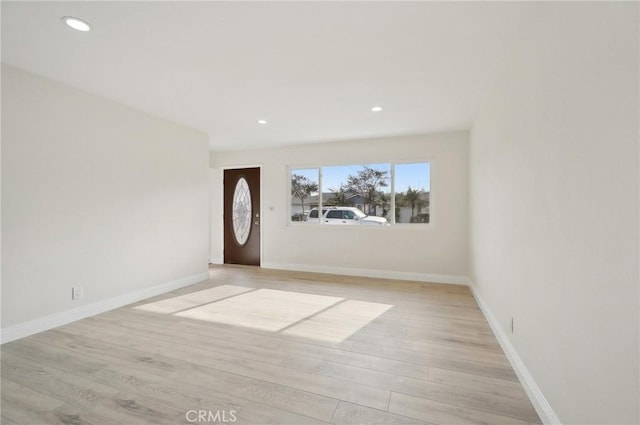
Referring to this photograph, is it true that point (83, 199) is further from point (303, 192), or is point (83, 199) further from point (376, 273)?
point (376, 273)

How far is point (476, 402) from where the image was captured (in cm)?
175

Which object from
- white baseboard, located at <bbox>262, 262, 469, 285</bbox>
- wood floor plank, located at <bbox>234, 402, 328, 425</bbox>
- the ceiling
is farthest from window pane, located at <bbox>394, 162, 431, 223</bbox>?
wood floor plank, located at <bbox>234, 402, 328, 425</bbox>

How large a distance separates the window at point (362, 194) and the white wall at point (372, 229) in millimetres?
153

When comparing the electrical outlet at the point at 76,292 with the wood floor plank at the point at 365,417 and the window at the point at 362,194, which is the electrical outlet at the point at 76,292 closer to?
the wood floor plank at the point at 365,417

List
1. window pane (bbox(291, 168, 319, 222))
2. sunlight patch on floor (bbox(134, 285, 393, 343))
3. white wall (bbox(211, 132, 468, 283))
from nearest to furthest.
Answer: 1. sunlight patch on floor (bbox(134, 285, 393, 343))
2. white wall (bbox(211, 132, 468, 283))
3. window pane (bbox(291, 168, 319, 222))

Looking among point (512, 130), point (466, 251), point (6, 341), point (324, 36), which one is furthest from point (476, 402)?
point (6, 341)

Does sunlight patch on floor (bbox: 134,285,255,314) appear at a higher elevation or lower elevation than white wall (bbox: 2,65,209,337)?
lower

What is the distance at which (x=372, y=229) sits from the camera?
509 cm

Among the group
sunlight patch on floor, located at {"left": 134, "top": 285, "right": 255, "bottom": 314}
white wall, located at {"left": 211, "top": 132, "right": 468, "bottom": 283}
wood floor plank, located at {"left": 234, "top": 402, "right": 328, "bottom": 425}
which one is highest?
white wall, located at {"left": 211, "top": 132, "right": 468, "bottom": 283}

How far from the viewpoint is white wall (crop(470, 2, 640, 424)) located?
38.5 inches

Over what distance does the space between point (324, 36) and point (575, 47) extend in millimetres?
1479

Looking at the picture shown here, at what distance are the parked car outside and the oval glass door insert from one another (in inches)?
57.3

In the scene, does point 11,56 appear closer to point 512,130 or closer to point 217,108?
point 217,108

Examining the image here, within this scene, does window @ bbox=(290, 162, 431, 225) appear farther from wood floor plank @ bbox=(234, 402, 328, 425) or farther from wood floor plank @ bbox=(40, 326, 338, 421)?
wood floor plank @ bbox=(234, 402, 328, 425)
